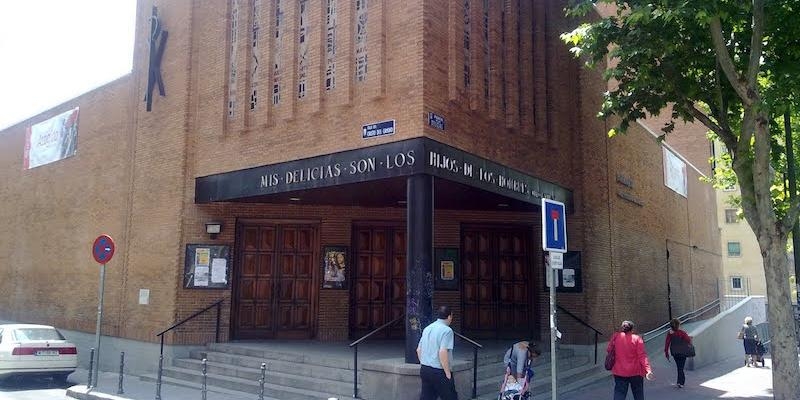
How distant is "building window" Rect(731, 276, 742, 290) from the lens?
52.3 metres

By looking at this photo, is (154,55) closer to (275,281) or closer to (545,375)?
(275,281)

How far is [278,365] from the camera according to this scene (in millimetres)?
12359

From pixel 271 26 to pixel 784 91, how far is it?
33.1 ft

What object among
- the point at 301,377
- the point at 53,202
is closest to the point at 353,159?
the point at 301,377

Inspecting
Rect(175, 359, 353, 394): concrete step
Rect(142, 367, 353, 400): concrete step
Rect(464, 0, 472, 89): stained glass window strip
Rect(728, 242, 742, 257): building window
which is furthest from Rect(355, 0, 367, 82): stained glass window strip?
Rect(728, 242, 742, 257): building window

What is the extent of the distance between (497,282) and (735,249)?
A: 144 ft

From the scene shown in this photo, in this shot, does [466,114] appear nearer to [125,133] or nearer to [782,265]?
[782,265]

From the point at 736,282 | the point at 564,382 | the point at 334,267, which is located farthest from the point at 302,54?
the point at 736,282

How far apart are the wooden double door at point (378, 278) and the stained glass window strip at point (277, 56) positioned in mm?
4238

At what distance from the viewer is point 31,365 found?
14.0 m

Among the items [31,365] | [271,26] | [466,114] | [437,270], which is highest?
[271,26]

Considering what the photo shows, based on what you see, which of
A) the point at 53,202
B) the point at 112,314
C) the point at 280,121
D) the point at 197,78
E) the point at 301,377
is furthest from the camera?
the point at 53,202

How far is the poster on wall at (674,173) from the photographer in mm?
22828

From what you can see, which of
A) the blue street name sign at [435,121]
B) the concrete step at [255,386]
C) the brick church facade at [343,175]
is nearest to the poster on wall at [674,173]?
the brick church facade at [343,175]
